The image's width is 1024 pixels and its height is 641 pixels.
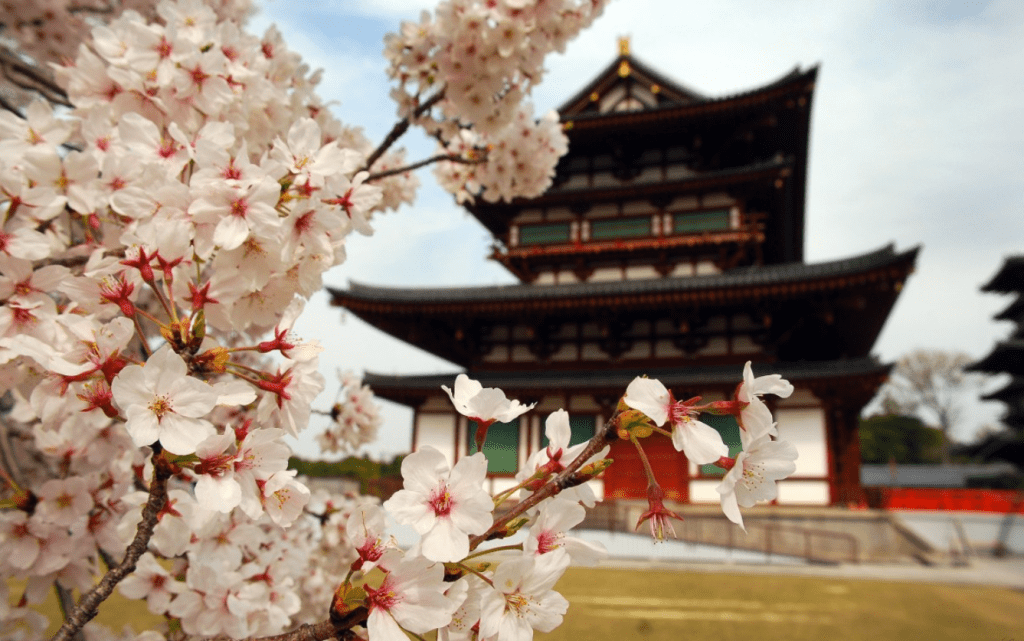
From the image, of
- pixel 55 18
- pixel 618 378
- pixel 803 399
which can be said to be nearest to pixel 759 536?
pixel 803 399

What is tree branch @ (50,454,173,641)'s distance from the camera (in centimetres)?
116

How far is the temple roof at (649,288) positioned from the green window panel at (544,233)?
179cm

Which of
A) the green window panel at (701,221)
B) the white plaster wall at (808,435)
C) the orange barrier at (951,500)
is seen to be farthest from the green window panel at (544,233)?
the orange barrier at (951,500)

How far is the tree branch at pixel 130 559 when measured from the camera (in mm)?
1163

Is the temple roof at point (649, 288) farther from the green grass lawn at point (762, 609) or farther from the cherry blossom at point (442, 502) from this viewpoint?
the cherry blossom at point (442, 502)

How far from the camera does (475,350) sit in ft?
42.8

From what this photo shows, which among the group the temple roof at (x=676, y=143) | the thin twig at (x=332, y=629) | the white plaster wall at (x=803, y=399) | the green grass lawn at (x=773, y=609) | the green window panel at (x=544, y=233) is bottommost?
the green grass lawn at (x=773, y=609)

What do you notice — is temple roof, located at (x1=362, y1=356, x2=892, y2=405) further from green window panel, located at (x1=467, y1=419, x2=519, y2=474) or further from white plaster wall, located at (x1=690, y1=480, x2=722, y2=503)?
white plaster wall, located at (x1=690, y1=480, x2=722, y2=503)

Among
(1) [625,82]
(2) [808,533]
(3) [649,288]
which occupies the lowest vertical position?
(2) [808,533]

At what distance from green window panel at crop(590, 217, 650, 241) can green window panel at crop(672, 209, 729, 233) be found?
704 millimetres

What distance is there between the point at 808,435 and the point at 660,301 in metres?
3.96

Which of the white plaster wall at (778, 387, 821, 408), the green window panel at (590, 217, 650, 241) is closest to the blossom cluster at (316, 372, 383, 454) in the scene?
the white plaster wall at (778, 387, 821, 408)

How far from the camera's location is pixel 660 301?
440 inches

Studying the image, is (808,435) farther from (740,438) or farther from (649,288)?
(740,438)
